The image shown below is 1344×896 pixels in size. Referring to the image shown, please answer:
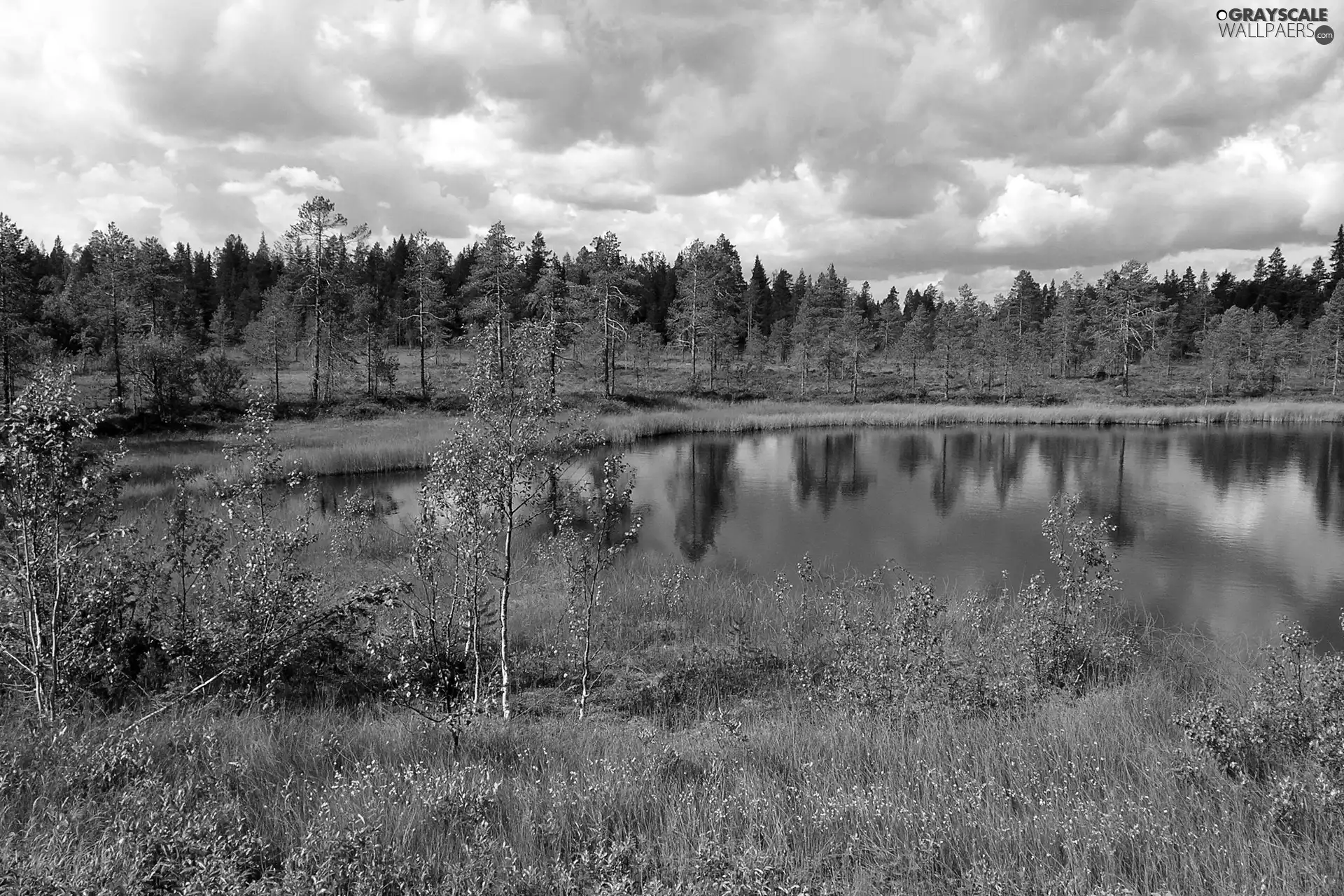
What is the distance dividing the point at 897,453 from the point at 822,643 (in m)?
29.5

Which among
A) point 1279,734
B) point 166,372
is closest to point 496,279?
point 166,372

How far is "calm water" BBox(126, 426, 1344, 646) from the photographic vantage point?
1608cm

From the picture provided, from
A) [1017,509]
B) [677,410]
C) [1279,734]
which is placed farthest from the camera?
[677,410]

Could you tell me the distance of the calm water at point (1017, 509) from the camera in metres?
16.1

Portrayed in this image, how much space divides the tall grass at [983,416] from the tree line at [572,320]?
32.3 feet

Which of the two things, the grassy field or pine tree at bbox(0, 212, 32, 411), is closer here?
the grassy field

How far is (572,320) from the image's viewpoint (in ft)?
192

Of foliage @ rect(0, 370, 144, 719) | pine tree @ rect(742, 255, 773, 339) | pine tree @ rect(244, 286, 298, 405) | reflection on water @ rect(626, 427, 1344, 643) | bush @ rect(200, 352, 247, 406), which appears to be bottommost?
reflection on water @ rect(626, 427, 1344, 643)

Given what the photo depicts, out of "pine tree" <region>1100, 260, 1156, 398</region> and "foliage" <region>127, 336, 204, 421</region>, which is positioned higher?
Answer: "pine tree" <region>1100, 260, 1156, 398</region>

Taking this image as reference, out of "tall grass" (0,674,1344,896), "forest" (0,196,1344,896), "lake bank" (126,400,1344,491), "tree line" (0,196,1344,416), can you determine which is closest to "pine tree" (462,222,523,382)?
"tree line" (0,196,1344,416)

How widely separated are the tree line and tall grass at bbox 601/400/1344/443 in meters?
9.83

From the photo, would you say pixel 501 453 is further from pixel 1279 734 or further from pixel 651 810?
pixel 1279 734

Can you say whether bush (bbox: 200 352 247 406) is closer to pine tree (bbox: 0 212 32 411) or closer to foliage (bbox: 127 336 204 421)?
foliage (bbox: 127 336 204 421)

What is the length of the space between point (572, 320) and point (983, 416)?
3194 cm
